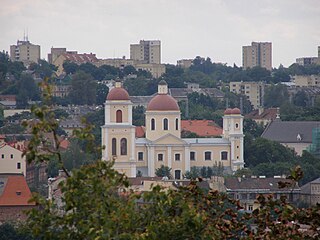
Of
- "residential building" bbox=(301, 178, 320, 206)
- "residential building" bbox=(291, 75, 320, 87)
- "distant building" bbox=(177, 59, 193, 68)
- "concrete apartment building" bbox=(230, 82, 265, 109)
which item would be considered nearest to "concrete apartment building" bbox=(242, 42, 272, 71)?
"distant building" bbox=(177, 59, 193, 68)

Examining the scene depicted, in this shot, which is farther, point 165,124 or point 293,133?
point 293,133

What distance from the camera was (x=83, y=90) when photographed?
365ft

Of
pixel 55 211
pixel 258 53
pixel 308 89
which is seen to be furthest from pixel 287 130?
pixel 258 53

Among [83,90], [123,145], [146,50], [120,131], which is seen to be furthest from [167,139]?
[146,50]

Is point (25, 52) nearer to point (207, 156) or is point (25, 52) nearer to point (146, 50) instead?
point (146, 50)

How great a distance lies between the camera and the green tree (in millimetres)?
110062

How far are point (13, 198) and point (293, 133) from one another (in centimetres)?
3249

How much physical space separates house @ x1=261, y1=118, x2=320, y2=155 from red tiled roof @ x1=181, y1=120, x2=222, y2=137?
12.1 ft

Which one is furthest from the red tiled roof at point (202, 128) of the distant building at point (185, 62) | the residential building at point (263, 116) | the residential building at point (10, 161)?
the distant building at point (185, 62)

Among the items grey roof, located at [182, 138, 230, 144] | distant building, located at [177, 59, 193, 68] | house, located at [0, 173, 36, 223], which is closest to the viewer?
house, located at [0, 173, 36, 223]

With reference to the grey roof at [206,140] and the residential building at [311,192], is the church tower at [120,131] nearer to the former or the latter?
the grey roof at [206,140]

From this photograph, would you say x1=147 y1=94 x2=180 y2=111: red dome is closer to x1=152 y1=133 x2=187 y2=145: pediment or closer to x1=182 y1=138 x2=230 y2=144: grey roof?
x1=152 y1=133 x2=187 y2=145: pediment

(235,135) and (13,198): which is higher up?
(235,135)

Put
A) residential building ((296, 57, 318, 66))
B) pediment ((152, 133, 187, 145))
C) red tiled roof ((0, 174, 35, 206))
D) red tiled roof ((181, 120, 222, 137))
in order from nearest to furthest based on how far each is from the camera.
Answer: red tiled roof ((0, 174, 35, 206)), pediment ((152, 133, 187, 145)), red tiled roof ((181, 120, 222, 137)), residential building ((296, 57, 318, 66))
